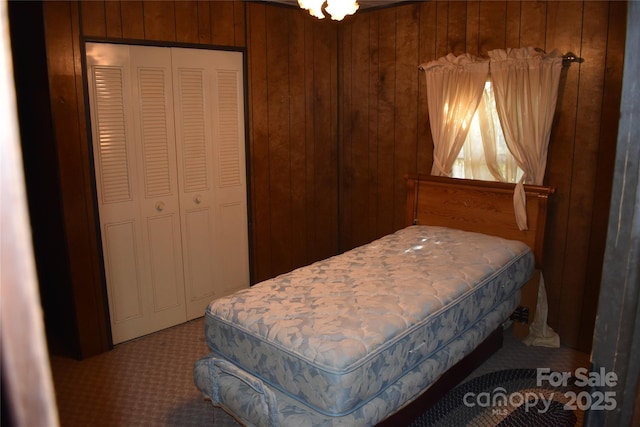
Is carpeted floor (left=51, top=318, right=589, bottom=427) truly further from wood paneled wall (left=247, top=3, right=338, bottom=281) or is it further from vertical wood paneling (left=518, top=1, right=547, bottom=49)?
vertical wood paneling (left=518, top=1, right=547, bottom=49)

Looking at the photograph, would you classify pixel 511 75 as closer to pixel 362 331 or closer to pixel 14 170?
pixel 362 331

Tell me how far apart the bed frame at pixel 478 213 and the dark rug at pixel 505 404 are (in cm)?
11

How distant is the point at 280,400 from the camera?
2.27m

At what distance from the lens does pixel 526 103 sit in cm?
350

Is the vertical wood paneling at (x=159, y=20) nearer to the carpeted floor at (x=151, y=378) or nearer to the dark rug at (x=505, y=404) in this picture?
the carpeted floor at (x=151, y=378)

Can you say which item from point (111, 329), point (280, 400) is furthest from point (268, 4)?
point (280, 400)

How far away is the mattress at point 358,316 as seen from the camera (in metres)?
2.15

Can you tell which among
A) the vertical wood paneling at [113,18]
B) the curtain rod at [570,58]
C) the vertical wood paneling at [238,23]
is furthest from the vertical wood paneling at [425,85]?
the vertical wood paneling at [113,18]

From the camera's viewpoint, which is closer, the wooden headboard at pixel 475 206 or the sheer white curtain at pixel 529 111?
the sheer white curtain at pixel 529 111

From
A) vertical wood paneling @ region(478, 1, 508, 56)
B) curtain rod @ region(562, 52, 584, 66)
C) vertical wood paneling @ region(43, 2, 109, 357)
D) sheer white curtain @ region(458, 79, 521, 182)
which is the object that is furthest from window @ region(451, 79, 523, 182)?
vertical wood paneling @ region(43, 2, 109, 357)

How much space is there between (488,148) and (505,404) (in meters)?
1.83

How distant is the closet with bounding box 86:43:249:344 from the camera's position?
349 centimetres

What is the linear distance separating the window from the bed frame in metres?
0.13

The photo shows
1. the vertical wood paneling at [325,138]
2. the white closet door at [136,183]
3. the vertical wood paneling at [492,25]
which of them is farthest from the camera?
the vertical wood paneling at [325,138]
